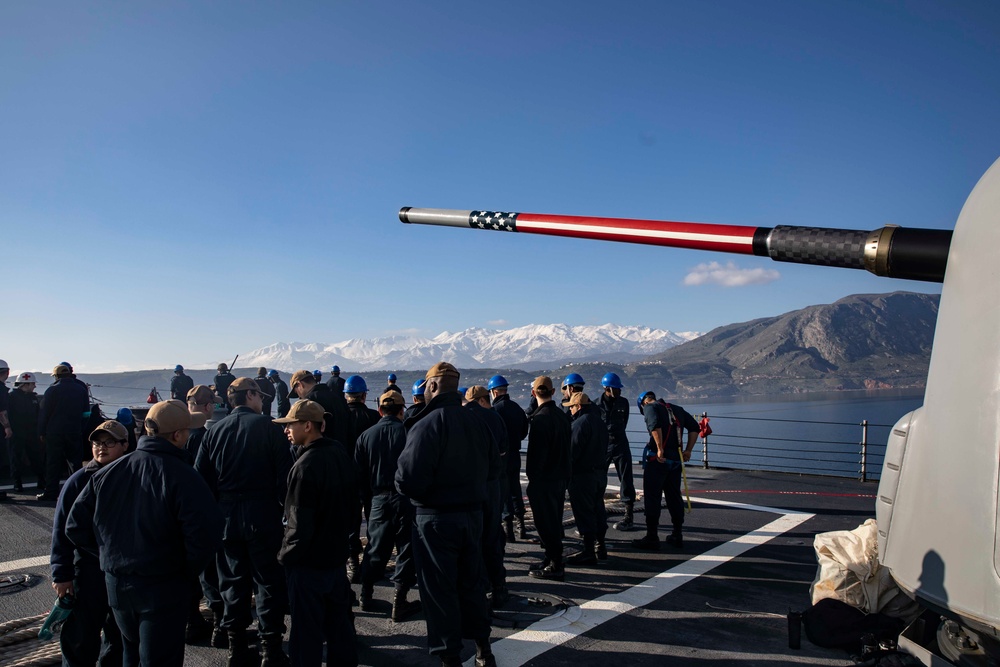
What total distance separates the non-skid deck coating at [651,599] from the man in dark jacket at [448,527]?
461 mm

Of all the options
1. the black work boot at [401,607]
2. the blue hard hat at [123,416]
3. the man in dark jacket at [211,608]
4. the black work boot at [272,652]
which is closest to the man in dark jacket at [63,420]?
the blue hard hat at [123,416]

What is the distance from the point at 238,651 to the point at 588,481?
12.9ft

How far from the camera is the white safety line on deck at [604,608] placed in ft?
15.7

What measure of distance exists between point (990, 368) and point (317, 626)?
3.90 m

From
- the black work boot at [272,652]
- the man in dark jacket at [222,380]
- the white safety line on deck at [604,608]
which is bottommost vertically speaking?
the white safety line on deck at [604,608]

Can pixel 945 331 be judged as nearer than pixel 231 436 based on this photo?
Yes

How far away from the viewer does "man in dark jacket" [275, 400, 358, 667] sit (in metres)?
4.08

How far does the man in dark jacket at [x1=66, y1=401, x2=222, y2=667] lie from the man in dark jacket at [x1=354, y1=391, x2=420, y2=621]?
2.19 meters

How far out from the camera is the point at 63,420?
9.41 metres

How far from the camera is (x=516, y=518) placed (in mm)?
9727

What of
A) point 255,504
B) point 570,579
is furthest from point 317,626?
point 570,579

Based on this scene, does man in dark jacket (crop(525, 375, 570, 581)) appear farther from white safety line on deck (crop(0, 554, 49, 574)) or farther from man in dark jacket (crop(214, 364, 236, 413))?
man in dark jacket (crop(214, 364, 236, 413))

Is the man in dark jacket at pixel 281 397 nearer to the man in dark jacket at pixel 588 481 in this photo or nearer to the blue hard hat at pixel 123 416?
the blue hard hat at pixel 123 416

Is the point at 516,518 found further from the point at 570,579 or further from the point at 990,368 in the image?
the point at 990,368
